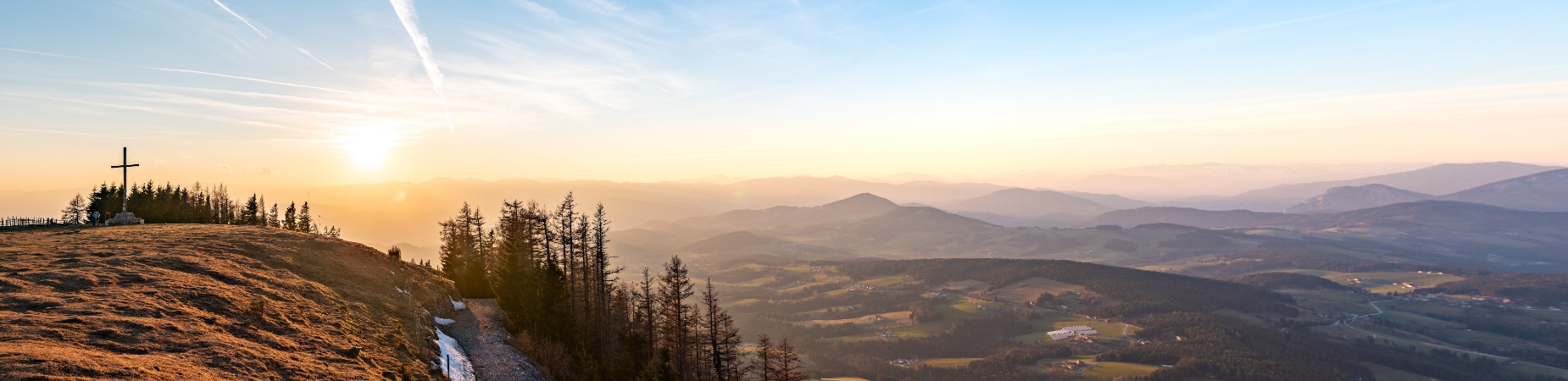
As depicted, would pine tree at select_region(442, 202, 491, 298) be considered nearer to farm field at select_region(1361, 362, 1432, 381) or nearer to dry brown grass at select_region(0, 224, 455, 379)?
dry brown grass at select_region(0, 224, 455, 379)

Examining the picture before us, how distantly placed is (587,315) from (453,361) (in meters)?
21.4

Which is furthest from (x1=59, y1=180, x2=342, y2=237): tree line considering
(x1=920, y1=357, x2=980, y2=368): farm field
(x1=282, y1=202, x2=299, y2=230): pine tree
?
(x1=920, y1=357, x2=980, y2=368): farm field

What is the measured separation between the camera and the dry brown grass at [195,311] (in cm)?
1730

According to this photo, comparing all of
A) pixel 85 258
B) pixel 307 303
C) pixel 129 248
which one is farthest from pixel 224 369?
pixel 129 248

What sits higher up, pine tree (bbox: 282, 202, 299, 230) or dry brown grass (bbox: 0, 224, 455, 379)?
pine tree (bbox: 282, 202, 299, 230)

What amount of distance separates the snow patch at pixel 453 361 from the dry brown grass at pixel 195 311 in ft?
2.99

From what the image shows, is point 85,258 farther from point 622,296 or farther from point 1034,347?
point 1034,347

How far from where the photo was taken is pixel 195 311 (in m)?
23.1

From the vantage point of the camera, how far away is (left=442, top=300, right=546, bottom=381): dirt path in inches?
1240

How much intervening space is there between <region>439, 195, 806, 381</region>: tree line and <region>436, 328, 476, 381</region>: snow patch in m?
4.42

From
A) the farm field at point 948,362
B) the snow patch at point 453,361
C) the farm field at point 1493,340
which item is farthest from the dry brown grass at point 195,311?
the farm field at point 1493,340

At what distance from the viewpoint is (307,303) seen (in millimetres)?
29125

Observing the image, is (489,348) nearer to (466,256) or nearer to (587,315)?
(587,315)

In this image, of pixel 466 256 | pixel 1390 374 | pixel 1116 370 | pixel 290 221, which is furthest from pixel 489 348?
pixel 1390 374
